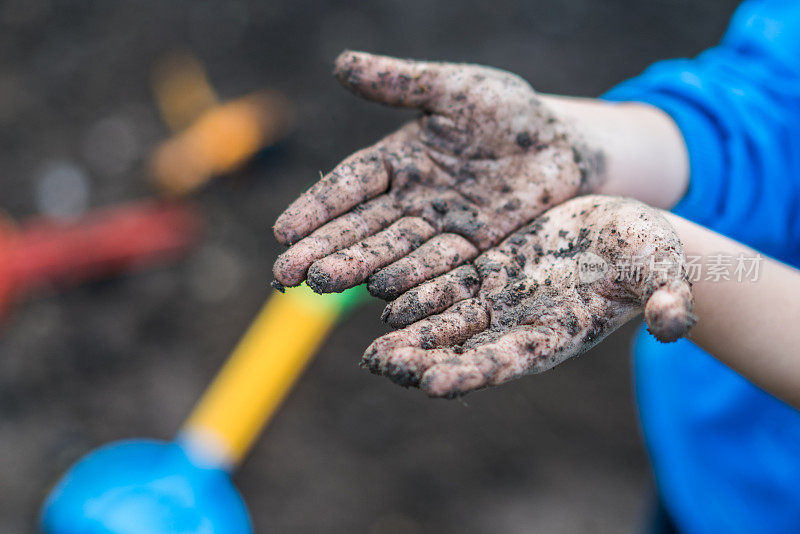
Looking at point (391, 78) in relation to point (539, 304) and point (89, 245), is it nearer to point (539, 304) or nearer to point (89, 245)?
point (539, 304)

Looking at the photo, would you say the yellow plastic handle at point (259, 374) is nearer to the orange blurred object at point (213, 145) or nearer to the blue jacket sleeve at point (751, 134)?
the orange blurred object at point (213, 145)

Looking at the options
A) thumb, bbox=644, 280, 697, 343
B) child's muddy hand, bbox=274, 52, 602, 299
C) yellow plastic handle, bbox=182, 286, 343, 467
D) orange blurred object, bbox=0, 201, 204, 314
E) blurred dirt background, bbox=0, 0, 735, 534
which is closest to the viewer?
thumb, bbox=644, 280, 697, 343

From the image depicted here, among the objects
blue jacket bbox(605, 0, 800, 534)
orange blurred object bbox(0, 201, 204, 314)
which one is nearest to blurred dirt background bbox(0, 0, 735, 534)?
orange blurred object bbox(0, 201, 204, 314)

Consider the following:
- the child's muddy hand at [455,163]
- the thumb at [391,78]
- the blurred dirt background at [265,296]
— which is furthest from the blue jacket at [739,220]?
the blurred dirt background at [265,296]

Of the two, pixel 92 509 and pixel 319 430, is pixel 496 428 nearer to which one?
pixel 319 430

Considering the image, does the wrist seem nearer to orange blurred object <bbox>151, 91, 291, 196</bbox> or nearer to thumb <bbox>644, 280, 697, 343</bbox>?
thumb <bbox>644, 280, 697, 343</bbox>
